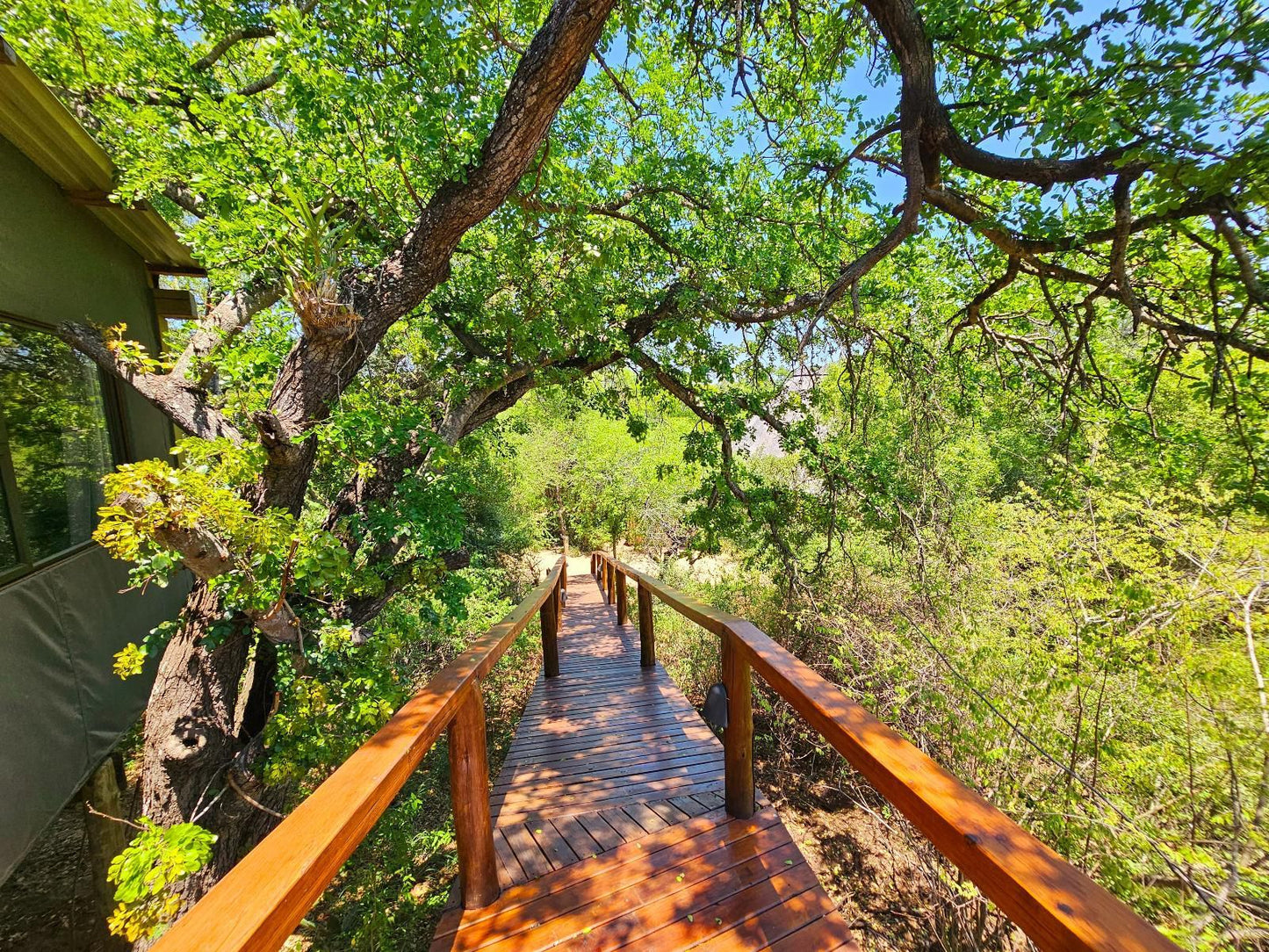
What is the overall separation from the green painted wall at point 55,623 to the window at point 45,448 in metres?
0.15

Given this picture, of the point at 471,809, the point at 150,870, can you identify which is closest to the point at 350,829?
the point at 471,809

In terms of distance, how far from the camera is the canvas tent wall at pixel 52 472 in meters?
2.61

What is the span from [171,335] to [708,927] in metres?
5.63

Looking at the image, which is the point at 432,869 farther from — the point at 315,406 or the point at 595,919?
the point at 315,406

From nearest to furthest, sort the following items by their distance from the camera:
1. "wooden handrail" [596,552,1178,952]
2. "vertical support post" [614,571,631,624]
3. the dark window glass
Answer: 1. "wooden handrail" [596,552,1178,952]
2. the dark window glass
3. "vertical support post" [614,571,631,624]

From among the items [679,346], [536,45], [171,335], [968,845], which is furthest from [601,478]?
[968,845]

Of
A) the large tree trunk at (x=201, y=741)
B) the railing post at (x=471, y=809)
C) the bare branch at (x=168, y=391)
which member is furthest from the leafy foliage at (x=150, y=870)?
the bare branch at (x=168, y=391)

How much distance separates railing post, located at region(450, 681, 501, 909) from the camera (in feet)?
6.02

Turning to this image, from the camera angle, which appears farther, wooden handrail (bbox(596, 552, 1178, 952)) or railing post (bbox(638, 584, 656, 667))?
railing post (bbox(638, 584, 656, 667))

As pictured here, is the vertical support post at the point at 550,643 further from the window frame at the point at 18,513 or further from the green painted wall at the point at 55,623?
the window frame at the point at 18,513

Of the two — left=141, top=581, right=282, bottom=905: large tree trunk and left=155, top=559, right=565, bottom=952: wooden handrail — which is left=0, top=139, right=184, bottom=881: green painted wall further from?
left=155, top=559, right=565, bottom=952: wooden handrail

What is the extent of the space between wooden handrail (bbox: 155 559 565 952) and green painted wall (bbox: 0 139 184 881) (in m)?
2.54

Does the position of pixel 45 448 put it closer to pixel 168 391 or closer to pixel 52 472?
pixel 52 472

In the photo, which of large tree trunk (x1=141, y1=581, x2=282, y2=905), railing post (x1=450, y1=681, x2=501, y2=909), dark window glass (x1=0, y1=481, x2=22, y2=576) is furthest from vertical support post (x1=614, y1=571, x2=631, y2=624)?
dark window glass (x1=0, y1=481, x2=22, y2=576)
